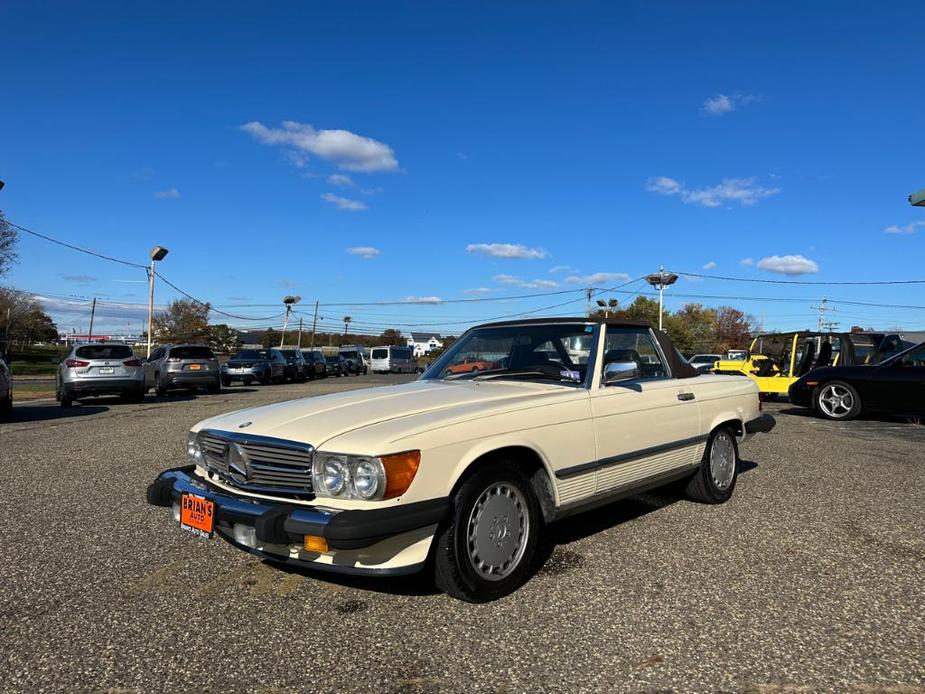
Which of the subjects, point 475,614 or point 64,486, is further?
point 64,486

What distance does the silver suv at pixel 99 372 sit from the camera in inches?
540

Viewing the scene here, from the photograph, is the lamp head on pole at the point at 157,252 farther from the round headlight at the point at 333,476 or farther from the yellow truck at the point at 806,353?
the round headlight at the point at 333,476

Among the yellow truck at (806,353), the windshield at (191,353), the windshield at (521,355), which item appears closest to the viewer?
the windshield at (521,355)

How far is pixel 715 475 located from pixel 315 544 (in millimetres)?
3524

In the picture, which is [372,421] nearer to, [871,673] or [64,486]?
[871,673]

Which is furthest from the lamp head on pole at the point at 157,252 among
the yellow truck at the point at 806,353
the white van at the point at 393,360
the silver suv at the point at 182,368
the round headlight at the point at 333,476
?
the round headlight at the point at 333,476

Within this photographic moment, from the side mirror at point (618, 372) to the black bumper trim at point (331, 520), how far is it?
152 cm

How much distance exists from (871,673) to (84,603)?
3.57 m

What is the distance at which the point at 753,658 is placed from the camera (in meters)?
2.59

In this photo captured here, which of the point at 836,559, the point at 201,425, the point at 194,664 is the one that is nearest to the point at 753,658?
the point at 836,559

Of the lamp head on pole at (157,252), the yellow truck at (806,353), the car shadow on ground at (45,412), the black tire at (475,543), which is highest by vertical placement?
the lamp head on pole at (157,252)

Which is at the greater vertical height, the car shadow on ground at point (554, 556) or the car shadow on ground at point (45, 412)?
the car shadow on ground at point (554, 556)

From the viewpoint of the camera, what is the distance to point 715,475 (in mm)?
5023

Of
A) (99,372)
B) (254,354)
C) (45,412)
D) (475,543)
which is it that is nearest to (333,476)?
(475,543)
